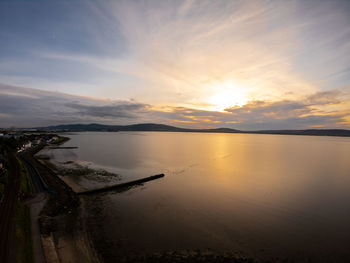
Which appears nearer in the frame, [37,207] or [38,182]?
[37,207]

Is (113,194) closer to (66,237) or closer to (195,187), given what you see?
(66,237)

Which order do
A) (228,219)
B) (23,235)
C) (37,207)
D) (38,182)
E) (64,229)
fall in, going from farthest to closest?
(38,182)
(37,207)
(228,219)
(64,229)
(23,235)

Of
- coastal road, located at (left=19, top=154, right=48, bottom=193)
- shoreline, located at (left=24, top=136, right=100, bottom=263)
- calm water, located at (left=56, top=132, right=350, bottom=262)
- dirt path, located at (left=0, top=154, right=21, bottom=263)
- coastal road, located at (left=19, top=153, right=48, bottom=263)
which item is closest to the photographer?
dirt path, located at (left=0, top=154, right=21, bottom=263)

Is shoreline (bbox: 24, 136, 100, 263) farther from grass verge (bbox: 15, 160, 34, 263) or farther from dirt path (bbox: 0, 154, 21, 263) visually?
dirt path (bbox: 0, 154, 21, 263)

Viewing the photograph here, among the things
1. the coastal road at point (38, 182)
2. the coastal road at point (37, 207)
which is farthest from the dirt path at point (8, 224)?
the coastal road at point (38, 182)

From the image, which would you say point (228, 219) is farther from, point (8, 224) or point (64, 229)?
point (8, 224)

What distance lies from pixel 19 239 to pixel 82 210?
7104 millimetres

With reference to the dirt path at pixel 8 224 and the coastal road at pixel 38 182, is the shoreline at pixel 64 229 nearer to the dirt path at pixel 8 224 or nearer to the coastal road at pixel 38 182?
the dirt path at pixel 8 224

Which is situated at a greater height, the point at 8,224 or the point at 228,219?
the point at 8,224

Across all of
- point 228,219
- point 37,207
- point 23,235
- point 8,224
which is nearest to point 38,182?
point 37,207

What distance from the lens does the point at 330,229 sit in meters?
17.8

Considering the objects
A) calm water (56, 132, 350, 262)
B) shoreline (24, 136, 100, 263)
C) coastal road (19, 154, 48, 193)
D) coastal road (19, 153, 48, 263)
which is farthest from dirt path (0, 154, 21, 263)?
calm water (56, 132, 350, 262)

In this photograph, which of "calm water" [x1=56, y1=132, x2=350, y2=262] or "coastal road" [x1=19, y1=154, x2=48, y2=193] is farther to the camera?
"coastal road" [x1=19, y1=154, x2=48, y2=193]

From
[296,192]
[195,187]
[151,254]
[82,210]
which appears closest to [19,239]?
[82,210]
